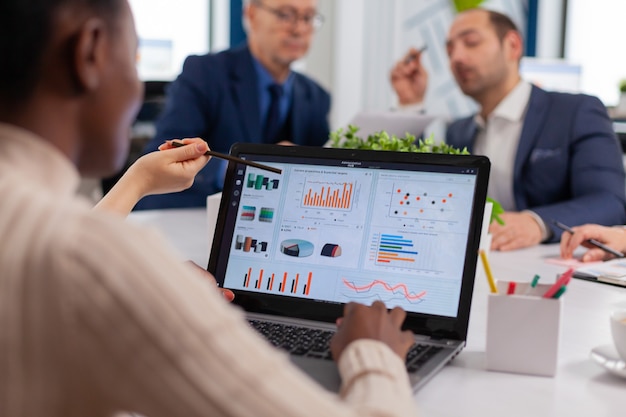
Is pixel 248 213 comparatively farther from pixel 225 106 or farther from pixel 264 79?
pixel 264 79

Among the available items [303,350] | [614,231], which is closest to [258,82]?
[614,231]

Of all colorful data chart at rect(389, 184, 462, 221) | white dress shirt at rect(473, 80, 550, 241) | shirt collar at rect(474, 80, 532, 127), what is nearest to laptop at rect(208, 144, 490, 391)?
colorful data chart at rect(389, 184, 462, 221)

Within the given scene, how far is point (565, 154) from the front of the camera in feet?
7.57

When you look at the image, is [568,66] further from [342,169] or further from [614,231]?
[342,169]

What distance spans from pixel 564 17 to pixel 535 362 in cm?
503

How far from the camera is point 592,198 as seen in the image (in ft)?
6.89

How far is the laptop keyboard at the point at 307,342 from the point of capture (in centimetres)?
96

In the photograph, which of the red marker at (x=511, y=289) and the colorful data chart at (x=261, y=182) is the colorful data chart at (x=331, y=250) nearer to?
the colorful data chart at (x=261, y=182)

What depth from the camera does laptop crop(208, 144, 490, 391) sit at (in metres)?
1.06

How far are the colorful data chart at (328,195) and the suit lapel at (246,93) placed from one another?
1738 mm

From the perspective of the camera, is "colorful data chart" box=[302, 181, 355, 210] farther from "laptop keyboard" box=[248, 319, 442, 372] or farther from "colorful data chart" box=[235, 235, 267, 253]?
"laptop keyboard" box=[248, 319, 442, 372]

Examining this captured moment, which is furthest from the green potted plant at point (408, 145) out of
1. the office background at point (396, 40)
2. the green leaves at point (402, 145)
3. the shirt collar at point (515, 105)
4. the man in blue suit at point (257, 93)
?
the office background at point (396, 40)

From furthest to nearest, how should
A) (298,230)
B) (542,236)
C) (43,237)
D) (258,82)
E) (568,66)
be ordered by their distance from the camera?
(568,66), (258,82), (542,236), (298,230), (43,237)

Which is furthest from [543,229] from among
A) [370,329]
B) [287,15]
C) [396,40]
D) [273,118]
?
[396,40]
